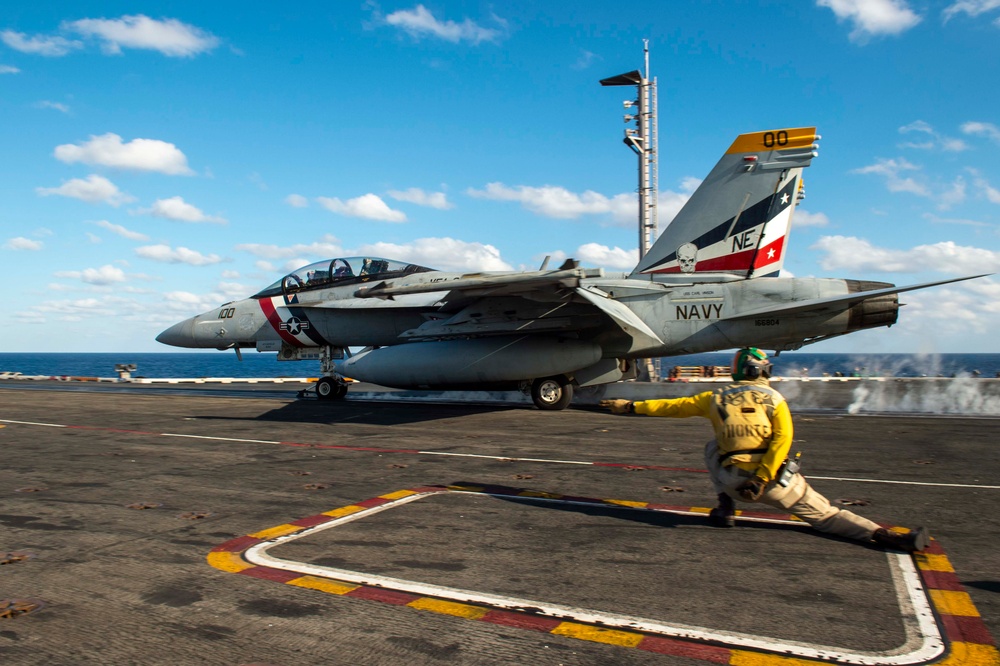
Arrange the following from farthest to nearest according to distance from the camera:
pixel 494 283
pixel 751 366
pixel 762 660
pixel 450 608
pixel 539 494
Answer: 1. pixel 494 283
2. pixel 539 494
3. pixel 751 366
4. pixel 450 608
5. pixel 762 660

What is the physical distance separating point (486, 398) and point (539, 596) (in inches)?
628

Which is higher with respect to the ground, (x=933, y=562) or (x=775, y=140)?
(x=775, y=140)

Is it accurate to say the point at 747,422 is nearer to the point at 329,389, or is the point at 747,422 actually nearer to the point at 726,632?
the point at 726,632

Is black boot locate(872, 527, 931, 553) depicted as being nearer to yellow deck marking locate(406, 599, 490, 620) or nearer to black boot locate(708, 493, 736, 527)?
black boot locate(708, 493, 736, 527)

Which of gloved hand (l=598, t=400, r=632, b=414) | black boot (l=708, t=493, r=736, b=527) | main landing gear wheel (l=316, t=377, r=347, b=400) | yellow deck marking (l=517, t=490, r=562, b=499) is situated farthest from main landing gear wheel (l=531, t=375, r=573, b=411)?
black boot (l=708, t=493, r=736, b=527)

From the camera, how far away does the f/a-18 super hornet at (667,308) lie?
45.5 feet

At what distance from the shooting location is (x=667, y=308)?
1481 centimetres

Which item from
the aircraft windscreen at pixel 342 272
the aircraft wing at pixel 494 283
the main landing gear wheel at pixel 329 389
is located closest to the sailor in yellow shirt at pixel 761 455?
the aircraft wing at pixel 494 283

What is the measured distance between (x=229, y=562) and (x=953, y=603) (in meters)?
4.45

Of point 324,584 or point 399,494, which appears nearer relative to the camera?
point 324,584

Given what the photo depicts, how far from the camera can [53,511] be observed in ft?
20.3

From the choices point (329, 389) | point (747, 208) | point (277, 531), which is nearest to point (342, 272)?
point (329, 389)

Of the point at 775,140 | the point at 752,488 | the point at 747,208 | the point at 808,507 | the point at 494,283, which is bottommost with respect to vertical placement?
the point at 808,507

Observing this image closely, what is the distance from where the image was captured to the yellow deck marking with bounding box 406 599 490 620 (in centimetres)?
363
